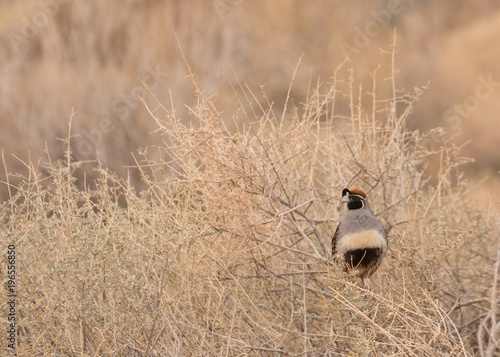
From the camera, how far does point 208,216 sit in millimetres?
3004

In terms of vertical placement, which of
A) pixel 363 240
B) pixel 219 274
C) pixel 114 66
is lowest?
pixel 114 66

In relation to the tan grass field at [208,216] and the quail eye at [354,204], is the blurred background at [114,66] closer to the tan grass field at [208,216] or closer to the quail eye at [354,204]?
the tan grass field at [208,216]

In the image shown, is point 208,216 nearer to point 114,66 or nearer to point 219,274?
point 219,274

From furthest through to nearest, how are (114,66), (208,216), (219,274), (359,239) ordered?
(114,66)
(219,274)
(208,216)
(359,239)

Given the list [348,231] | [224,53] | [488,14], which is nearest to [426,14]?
[488,14]

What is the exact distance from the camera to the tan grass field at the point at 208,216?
9.14 ft

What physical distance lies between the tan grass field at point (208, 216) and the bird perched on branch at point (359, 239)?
100 mm

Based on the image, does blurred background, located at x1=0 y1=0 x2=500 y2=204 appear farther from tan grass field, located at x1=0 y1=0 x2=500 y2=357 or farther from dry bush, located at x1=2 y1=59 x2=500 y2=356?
dry bush, located at x1=2 y1=59 x2=500 y2=356

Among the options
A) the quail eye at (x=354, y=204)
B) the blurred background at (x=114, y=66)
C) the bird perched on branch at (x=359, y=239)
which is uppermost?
the quail eye at (x=354, y=204)

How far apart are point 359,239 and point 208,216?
70 cm

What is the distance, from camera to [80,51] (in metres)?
6.75

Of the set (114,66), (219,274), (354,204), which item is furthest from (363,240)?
(114,66)

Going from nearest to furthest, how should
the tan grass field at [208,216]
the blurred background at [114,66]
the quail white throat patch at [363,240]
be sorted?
the quail white throat patch at [363,240] < the tan grass field at [208,216] < the blurred background at [114,66]

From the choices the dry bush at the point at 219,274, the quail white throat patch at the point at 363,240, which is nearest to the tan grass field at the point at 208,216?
the dry bush at the point at 219,274
